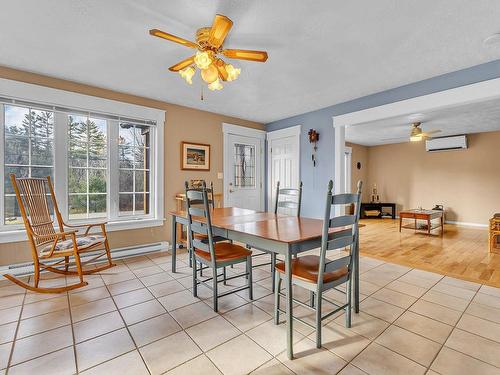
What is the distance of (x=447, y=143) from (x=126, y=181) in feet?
25.5

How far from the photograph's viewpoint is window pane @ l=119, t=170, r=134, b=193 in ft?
12.5

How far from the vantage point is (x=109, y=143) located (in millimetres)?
3678

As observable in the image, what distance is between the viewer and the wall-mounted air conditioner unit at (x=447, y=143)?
6.55 m

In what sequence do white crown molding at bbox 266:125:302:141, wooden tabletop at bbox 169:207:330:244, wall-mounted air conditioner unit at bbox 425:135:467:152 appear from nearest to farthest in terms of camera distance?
wooden tabletop at bbox 169:207:330:244 → white crown molding at bbox 266:125:302:141 → wall-mounted air conditioner unit at bbox 425:135:467:152

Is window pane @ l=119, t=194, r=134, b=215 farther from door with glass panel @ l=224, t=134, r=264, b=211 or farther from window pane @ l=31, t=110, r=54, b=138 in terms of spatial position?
door with glass panel @ l=224, t=134, r=264, b=211

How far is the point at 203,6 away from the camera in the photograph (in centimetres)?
189

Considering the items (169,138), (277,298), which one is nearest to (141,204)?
(169,138)

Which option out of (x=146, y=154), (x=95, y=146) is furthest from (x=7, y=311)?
(x=146, y=154)

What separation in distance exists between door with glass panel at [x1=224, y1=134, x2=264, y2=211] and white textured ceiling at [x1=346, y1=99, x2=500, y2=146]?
7.49 ft

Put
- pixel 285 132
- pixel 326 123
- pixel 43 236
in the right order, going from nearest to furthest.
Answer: pixel 43 236, pixel 326 123, pixel 285 132

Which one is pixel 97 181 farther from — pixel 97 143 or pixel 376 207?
pixel 376 207

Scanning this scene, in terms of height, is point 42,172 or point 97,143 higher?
point 97,143

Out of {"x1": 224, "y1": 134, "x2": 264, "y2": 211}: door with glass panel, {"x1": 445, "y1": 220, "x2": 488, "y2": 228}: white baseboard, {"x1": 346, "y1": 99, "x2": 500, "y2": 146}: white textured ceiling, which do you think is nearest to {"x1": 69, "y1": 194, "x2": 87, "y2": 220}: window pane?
{"x1": 224, "y1": 134, "x2": 264, "y2": 211}: door with glass panel

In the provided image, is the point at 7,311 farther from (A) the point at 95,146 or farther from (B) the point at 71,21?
(B) the point at 71,21
